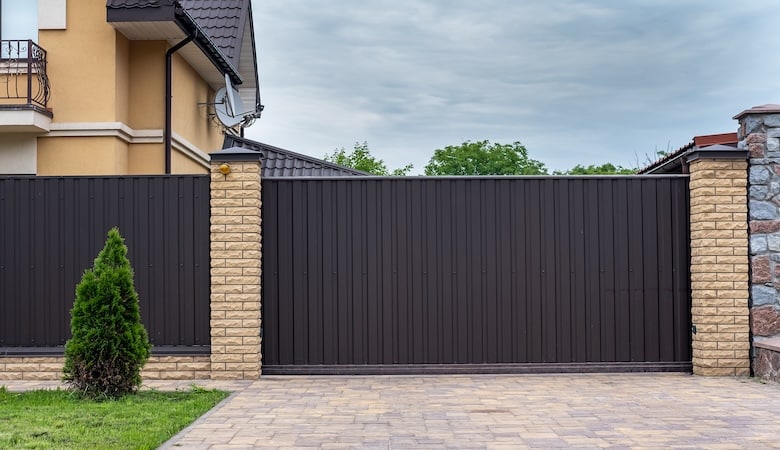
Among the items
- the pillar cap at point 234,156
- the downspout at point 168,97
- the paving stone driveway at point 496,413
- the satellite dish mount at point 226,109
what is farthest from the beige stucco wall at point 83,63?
the paving stone driveway at point 496,413

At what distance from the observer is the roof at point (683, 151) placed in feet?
32.1

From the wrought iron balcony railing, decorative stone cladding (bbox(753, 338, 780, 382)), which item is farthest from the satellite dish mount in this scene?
decorative stone cladding (bbox(753, 338, 780, 382))

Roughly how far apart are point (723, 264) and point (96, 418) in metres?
6.91

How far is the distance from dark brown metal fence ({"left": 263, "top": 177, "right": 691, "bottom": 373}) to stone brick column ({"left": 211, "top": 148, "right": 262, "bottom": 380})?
28cm

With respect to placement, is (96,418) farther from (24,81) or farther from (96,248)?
(24,81)

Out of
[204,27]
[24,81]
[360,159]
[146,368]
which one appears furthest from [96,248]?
[360,159]

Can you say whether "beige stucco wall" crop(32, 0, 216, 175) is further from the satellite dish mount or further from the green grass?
the green grass

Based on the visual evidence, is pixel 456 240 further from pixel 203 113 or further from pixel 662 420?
pixel 203 113

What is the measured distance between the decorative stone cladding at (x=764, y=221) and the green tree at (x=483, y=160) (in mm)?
44582

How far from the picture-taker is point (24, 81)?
11.2 m

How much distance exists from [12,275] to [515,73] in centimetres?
2565

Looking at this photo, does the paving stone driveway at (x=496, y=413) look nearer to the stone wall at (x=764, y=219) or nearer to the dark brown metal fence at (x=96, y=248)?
the stone wall at (x=764, y=219)

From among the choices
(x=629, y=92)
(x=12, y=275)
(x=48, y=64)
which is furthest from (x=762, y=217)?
(x=629, y=92)

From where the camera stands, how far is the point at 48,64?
11.2m
